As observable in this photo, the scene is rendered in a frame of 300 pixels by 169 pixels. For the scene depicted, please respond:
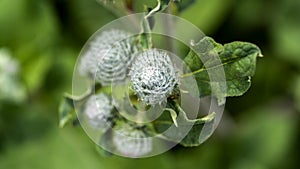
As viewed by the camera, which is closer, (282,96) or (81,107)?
(81,107)

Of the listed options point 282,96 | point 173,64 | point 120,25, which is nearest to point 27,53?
point 120,25

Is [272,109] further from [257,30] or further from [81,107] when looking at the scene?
[81,107]

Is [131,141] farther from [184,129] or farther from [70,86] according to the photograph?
[70,86]

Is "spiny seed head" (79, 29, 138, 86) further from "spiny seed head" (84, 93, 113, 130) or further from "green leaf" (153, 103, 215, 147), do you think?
"green leaf" (153, 103, 215, 147)

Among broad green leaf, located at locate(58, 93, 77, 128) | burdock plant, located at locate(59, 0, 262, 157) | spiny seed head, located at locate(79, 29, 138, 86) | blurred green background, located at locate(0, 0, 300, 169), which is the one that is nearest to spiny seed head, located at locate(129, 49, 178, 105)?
burdock plant, located at locate(59, 0, 262, 157)

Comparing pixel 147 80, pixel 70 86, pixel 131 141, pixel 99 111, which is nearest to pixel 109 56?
pixel 99 111

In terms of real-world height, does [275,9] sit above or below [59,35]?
above

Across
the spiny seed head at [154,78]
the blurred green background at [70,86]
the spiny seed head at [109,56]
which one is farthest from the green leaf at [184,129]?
the blurred green background at [70,86]
